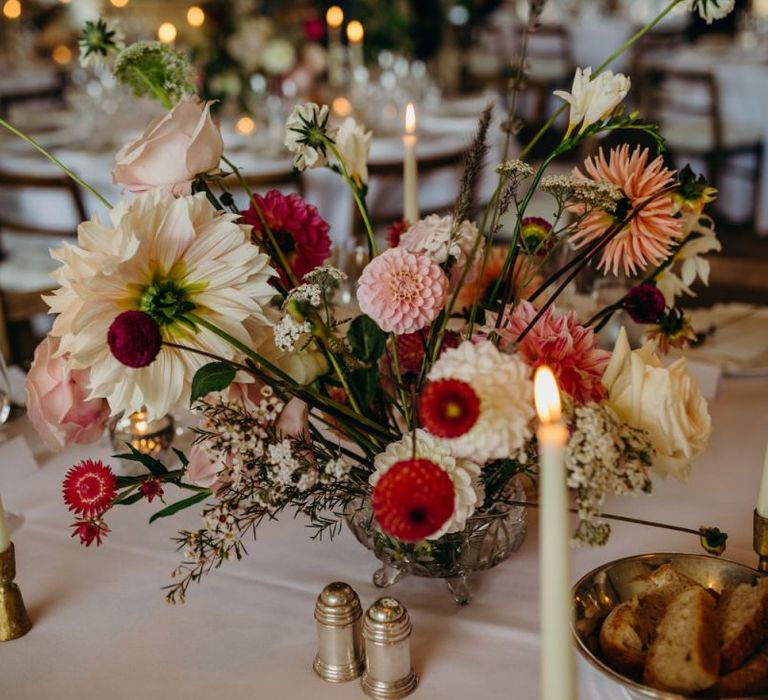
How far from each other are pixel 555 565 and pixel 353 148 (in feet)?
1.66

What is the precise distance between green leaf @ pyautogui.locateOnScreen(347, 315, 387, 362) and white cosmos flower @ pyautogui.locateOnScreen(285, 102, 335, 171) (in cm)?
23

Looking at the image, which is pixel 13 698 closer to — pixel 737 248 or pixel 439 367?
pixel 439 367

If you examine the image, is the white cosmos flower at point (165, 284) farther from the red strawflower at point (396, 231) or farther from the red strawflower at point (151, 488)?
the red strawflower at point (396, 231)

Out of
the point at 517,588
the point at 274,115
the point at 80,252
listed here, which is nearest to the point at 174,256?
the point at 80,252

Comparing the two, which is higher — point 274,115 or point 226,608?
point 274,115

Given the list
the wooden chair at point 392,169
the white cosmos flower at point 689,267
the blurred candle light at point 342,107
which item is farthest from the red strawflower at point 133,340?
the blurred candle light at point 342,107

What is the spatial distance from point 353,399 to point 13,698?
1.19ft

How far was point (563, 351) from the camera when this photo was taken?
0.75 metres

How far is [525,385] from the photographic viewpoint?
62 centimetres

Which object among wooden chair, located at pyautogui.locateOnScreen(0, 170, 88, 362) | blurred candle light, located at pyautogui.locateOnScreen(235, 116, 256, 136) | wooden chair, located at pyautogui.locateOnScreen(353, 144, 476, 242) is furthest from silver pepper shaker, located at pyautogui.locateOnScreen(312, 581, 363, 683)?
blurred candle light, located at pyautogui.locateOnScreen(235, 116, 256, 136)

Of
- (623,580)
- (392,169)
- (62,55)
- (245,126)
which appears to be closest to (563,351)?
(623,580)

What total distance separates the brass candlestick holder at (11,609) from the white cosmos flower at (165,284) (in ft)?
0.66

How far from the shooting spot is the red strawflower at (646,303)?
886 mm

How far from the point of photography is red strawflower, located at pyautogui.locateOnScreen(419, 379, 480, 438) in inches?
22.8
